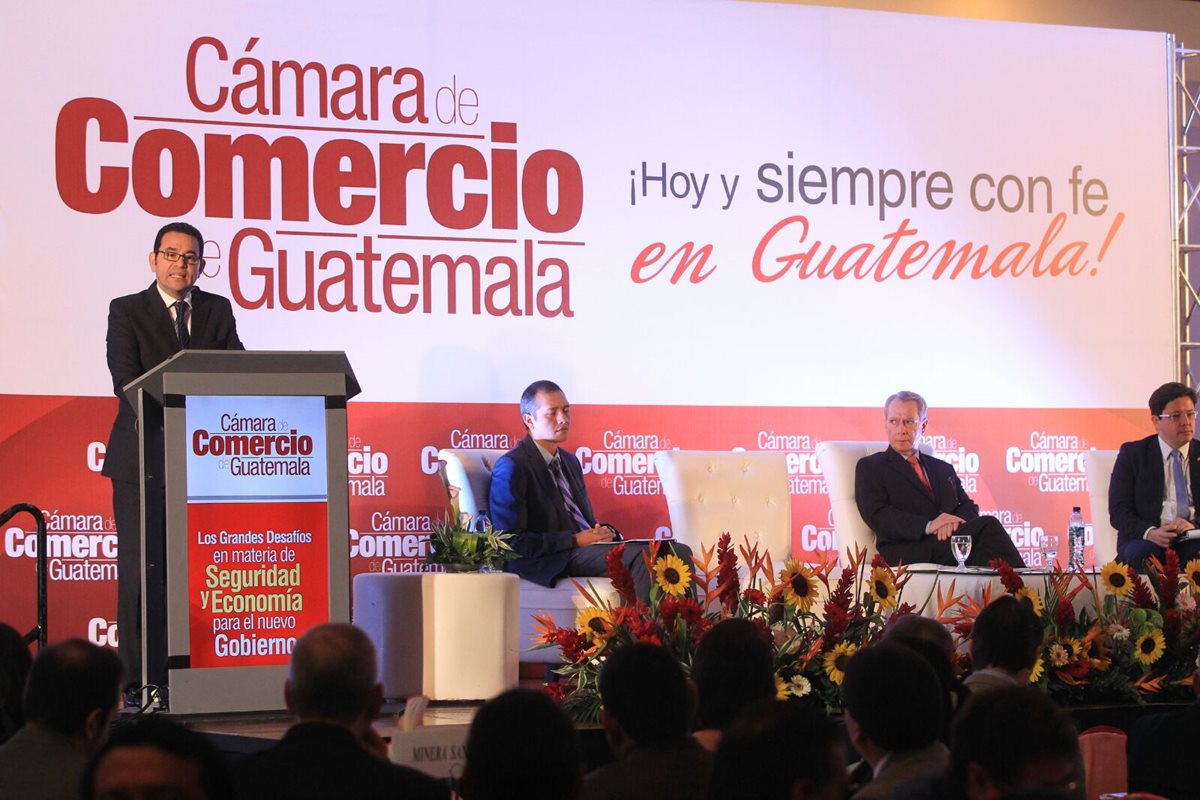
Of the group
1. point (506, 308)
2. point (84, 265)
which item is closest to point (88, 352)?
point (84, 265)

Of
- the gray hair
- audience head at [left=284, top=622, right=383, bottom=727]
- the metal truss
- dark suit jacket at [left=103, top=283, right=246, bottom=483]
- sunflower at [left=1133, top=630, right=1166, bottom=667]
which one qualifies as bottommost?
sunflower at [left=1133, top=630, right=1166, bottom=667]

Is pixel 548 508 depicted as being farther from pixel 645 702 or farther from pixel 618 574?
pixel 645 702

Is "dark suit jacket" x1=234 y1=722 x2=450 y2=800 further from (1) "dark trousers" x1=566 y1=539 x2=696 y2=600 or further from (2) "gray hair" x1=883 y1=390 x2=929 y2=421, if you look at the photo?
(2) "gray hair" x1=883 y1=390 x2=929 y2=421

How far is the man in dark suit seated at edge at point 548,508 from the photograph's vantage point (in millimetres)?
5688

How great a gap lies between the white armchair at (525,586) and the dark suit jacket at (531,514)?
0.06 meters

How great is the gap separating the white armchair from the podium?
154 cm

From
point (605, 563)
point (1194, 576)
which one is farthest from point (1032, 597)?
point (605, 563)

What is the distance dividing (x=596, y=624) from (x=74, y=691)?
1.76m

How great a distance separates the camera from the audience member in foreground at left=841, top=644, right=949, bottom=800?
2.18m

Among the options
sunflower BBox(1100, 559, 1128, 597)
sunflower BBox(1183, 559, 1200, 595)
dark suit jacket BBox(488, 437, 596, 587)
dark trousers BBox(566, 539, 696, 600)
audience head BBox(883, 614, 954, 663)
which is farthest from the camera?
dark suit jacket BBox(488, 437, 596, 587)

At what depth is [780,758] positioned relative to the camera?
180 cm

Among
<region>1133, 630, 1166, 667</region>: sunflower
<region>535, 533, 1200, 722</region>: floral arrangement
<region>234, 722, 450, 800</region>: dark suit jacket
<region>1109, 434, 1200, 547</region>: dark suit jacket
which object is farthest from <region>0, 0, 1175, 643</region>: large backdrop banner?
<region>234, 722, 450, 800</region>: dark suit jacket

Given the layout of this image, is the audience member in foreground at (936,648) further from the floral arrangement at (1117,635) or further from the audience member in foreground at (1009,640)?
the floral arrangement at (1117,635)

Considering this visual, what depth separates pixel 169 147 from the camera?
6.17 m
